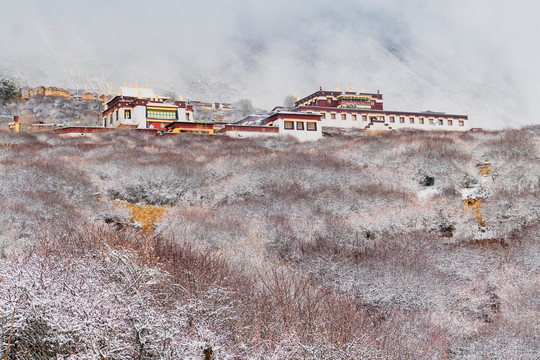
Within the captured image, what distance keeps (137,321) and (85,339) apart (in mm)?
899

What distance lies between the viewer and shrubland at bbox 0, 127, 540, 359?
→ 7.02 m

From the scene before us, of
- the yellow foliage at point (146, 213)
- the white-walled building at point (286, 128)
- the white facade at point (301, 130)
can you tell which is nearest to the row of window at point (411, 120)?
the white facade at point (301, 130)

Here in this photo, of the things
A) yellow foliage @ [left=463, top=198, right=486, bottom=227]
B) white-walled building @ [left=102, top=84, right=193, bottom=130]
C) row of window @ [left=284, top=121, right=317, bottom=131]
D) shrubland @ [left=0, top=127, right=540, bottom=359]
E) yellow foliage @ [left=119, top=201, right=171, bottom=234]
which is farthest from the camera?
white-walled building @ [left=102, top=84, right=193, bottom=130]

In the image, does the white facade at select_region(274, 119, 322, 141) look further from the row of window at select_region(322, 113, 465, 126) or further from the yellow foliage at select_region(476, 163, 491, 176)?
the yellow foliage at select_region(476, 163, 491, 176)

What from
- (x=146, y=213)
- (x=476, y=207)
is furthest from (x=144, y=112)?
(x=476, y=207)

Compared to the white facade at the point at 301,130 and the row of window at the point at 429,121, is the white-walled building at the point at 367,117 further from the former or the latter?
the white facade at the point at 301,130

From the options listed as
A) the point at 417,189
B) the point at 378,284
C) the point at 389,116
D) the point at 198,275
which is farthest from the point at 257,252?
the point at 389,116

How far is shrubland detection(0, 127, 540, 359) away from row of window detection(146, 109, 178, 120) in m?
16.9

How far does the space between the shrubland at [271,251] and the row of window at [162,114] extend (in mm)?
16891

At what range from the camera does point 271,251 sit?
57.4ft

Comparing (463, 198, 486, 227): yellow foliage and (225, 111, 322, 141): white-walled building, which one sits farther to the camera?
(225, 111, 322, 141): white-walled building

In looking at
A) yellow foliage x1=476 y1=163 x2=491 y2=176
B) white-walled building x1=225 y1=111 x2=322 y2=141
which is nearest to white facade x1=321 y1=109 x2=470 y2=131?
white-walled building x1=225 y1=111 x2=322 y2=141

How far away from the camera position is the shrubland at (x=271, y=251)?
7016mm

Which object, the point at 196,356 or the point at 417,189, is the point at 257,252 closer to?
the point at 196,356
